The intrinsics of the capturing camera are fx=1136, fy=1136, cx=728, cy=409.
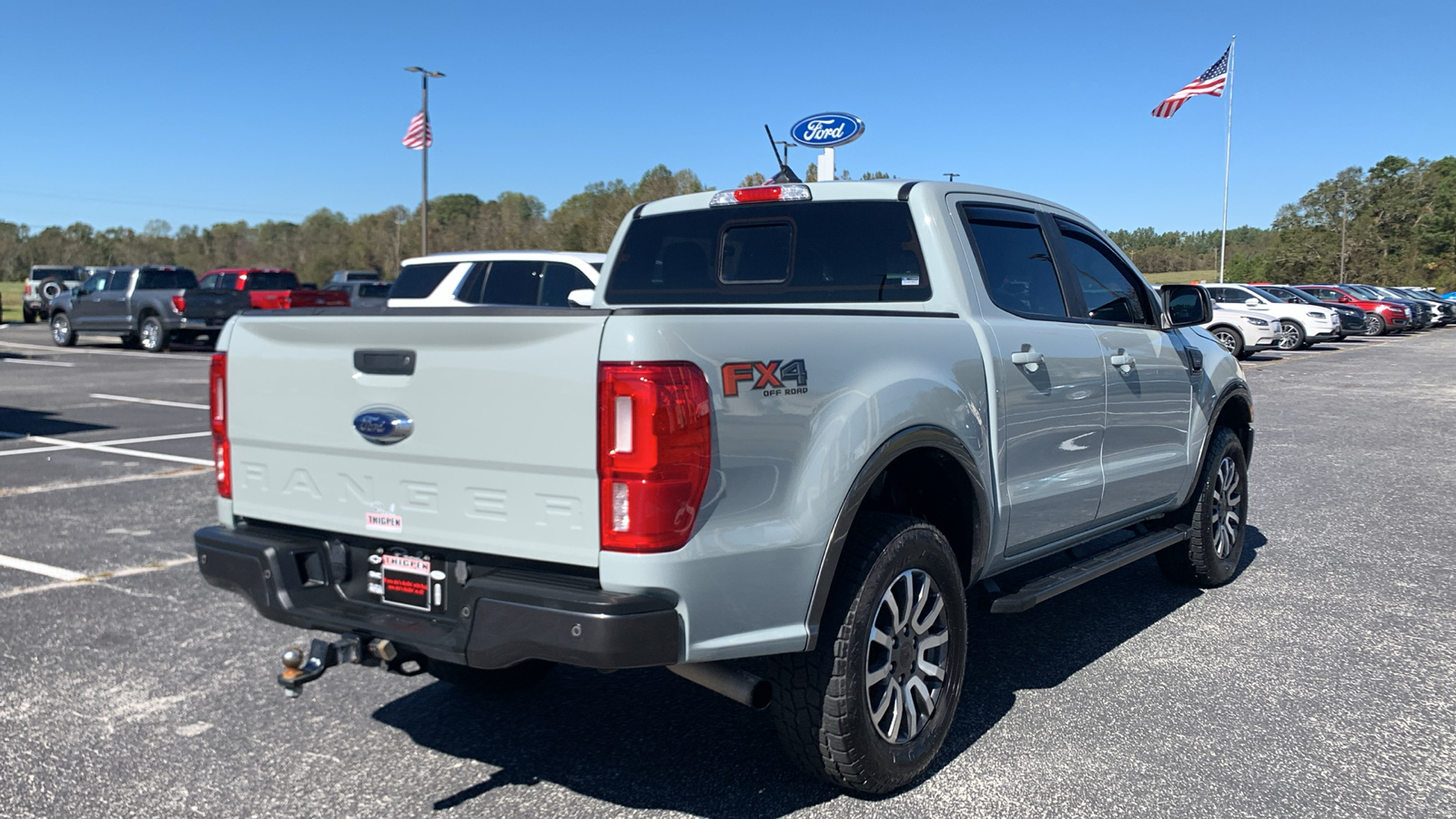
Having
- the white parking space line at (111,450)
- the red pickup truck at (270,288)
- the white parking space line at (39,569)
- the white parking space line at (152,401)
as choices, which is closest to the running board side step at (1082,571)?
the white parking space line at (39,569)

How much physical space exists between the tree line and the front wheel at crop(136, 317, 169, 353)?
42.6m

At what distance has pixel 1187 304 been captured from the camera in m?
5.42

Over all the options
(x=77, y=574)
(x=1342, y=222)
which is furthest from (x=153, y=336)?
(x=1342, y=222)

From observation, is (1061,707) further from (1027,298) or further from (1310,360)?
(1310,360)

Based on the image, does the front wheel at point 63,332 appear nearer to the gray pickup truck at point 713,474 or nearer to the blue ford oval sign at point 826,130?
the blue ford oval sign at point 826,130

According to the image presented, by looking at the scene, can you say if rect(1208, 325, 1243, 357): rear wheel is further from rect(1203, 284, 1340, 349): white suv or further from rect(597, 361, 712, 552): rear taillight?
rect(597, 361, 712, 552): rear taillight

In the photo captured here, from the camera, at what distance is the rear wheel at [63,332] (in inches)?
1056

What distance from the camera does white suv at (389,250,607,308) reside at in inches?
469

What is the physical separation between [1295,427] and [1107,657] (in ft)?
31.6

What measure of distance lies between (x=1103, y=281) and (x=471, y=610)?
3443 millimetres

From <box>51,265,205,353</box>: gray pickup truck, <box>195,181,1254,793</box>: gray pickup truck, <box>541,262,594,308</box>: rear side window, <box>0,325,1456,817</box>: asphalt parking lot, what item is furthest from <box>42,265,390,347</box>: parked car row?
<box>195,181,1254,793</box>: gray pickup truck

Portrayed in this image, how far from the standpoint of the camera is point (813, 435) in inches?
121

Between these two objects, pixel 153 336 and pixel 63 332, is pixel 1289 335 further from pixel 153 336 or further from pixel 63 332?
pixel 63 332

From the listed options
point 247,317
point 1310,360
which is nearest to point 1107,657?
point 247,317
